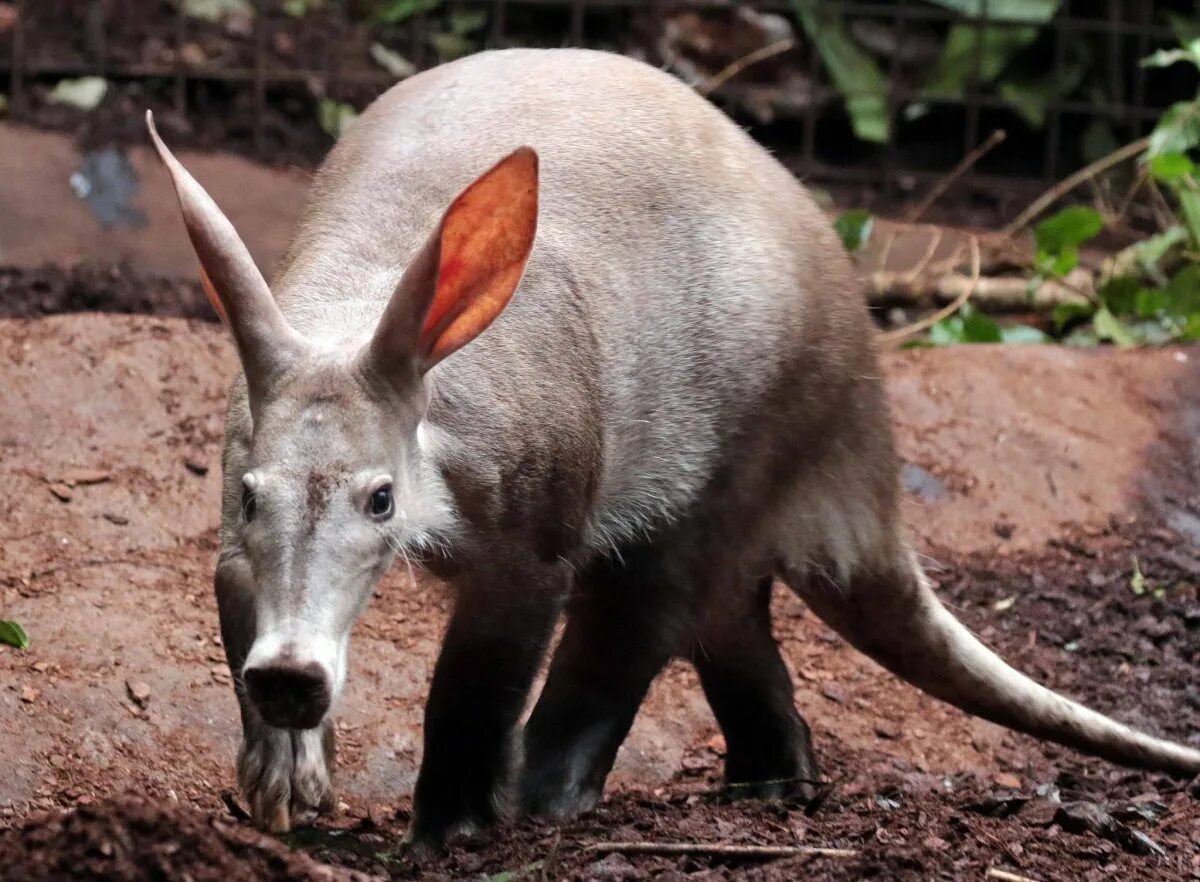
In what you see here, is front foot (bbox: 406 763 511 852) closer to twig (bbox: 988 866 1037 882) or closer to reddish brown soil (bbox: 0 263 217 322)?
twig (bbox: 988 866 1037 882)

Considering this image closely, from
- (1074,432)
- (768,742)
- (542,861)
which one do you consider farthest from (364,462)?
(1074,432)

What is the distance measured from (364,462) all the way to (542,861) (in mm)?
968

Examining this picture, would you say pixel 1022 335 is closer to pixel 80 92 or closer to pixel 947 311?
pixel 947 311

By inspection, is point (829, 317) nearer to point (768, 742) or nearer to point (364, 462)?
point (768, 742)

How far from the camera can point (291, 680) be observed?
3250 mm

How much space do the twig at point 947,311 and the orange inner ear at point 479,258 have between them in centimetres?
500

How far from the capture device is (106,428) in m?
6.21

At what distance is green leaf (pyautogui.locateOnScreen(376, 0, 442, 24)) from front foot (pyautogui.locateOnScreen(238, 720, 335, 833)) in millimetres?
7090

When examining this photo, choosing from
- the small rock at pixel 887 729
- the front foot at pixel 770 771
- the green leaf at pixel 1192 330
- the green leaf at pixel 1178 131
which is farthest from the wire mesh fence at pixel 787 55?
the front foot at pixel 770 771

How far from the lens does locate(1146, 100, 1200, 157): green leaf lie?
27.5 ft

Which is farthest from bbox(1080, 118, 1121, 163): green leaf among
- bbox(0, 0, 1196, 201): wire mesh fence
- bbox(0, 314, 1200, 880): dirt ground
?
bbox(0, 314, 1200, 880): dirt ground

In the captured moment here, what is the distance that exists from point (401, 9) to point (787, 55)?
93.0 inches

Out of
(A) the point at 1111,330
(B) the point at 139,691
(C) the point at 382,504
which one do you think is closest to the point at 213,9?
(A) the point at 1111,330

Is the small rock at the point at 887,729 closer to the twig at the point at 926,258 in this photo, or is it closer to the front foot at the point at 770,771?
the front foot at the point at 770,771
